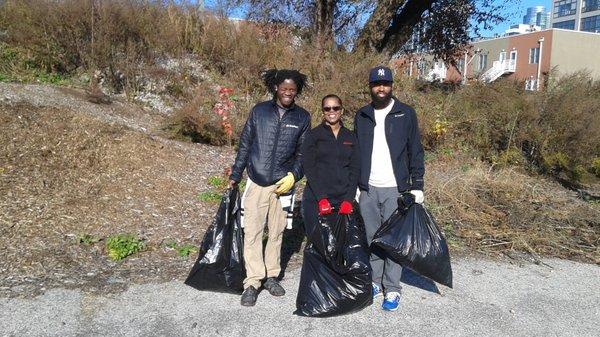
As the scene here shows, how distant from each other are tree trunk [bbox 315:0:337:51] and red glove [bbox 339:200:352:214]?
931 centimetres

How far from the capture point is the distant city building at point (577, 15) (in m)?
86.9

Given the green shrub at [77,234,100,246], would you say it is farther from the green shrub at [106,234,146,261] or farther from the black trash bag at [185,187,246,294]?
the black trash bag at [185,187,246,294]

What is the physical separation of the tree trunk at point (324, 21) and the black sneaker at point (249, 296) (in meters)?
9.49

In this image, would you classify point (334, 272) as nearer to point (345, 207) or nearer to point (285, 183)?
point (345, 207)

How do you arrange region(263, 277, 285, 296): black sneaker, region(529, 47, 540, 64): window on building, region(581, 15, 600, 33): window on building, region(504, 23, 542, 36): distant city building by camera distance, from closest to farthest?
region(263, 277, 285, 296): black sneaker
region(529, 47, 540, 64): window on building
region(504, 23, 542, 36): distant city building
region(581, 15, 600, 33): window on building

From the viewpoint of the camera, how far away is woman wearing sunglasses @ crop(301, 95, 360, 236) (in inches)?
152

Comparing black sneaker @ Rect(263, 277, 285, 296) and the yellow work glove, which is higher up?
the yellow work glove

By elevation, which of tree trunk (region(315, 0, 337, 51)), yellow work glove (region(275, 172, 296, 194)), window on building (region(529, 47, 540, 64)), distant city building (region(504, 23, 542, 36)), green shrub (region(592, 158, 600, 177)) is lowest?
green shrub (region(592, 158, 600, 177))

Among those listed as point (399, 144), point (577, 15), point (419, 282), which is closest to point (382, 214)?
point (399, 144)

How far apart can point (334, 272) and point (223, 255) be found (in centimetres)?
89

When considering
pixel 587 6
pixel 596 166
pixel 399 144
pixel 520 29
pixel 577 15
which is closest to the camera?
pixel 399 144

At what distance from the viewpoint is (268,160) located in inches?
155

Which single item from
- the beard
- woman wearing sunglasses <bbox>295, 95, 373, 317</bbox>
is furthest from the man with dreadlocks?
the beard

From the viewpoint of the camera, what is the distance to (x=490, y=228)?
20.0ft
